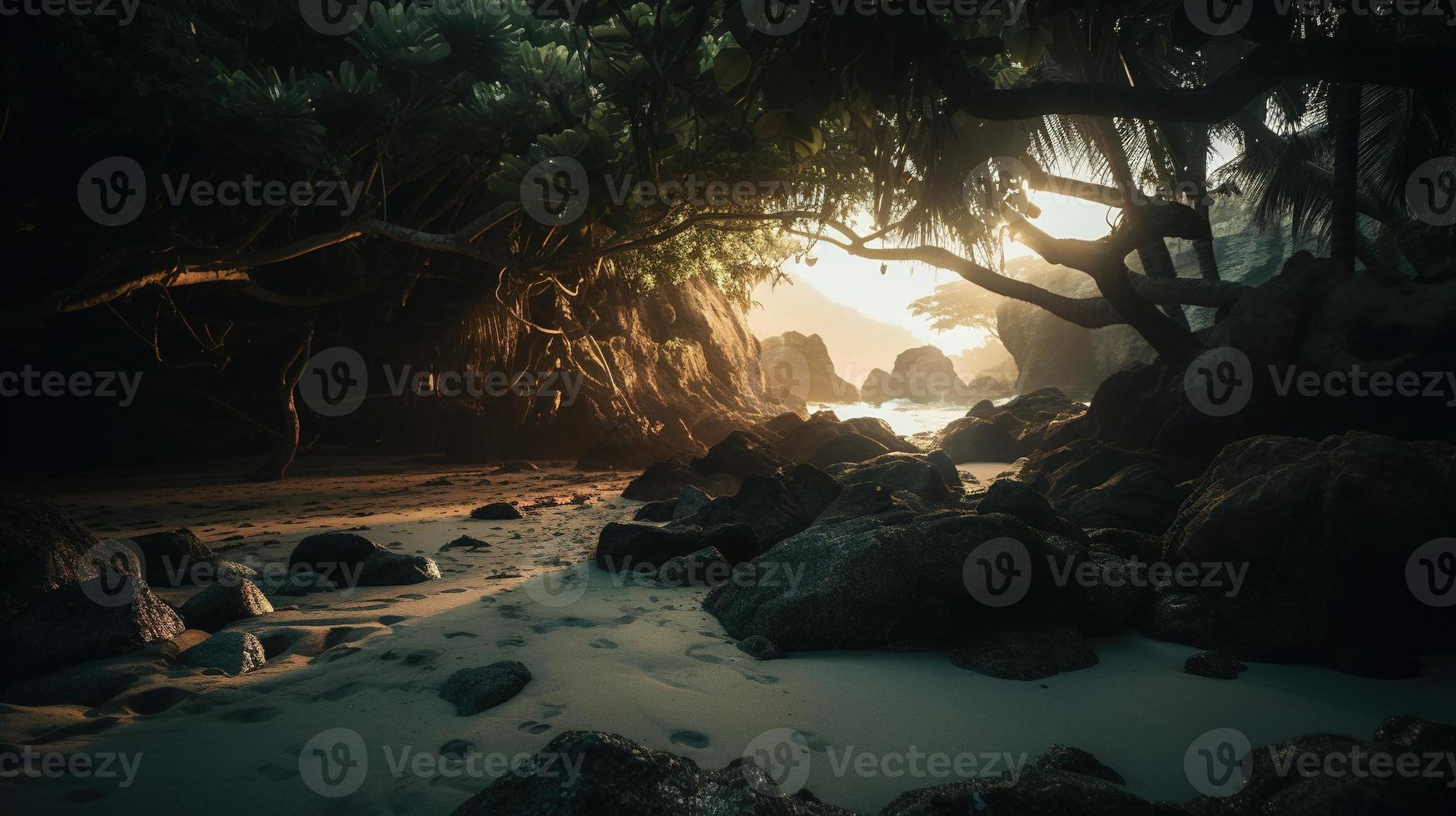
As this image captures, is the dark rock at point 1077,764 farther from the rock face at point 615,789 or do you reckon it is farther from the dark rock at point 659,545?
the dark rock at point 659,545

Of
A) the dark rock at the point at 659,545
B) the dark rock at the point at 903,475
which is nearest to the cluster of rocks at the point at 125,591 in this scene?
the dark rock at the point at 659,545

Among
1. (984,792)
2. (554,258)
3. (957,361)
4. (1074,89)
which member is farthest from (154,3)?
(957,361)

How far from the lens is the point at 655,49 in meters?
2.93

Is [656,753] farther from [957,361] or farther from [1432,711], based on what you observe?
[957,361]

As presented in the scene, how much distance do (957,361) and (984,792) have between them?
325 feet

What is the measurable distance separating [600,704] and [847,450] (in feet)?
27.7

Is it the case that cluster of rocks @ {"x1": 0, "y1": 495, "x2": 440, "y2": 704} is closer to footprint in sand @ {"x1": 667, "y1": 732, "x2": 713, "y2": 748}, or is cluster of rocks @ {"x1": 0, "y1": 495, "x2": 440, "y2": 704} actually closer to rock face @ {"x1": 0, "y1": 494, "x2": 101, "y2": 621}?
rock face @ {"x1": 0, "y1": 494, "x2": 101, "y2": 621}
